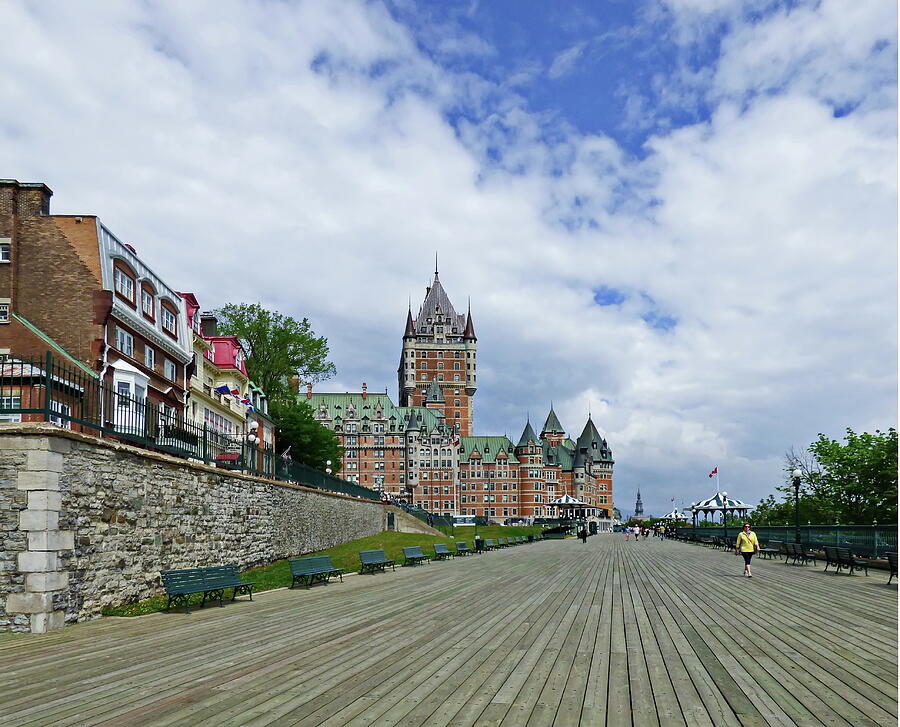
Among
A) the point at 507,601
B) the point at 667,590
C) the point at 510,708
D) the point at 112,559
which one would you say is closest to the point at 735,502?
the point at 667,590

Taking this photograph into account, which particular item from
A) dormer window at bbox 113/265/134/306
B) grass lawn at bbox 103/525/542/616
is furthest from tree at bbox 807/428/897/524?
dormer window at bbox 113/265/134/306

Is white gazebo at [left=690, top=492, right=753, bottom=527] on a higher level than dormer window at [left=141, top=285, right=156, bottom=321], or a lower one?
lower

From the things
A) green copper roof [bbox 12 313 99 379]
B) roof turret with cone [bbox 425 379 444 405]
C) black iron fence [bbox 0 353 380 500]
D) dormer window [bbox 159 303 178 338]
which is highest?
roof turret with cone [bbox 425 379 444 405]

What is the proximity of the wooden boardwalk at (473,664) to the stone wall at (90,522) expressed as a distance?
2.76 ft

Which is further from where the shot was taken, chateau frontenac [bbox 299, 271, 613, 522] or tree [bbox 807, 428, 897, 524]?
chateau frontenac [bbox 299, 271, 613, 522]

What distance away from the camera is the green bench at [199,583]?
13438mm

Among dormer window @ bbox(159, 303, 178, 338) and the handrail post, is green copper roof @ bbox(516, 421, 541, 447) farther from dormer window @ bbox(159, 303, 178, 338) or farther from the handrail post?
the handrail post

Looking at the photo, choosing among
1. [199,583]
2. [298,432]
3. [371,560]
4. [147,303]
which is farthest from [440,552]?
[298,432]

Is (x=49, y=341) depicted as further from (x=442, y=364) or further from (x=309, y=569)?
(x=442, y=364)

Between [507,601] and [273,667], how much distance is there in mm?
7645

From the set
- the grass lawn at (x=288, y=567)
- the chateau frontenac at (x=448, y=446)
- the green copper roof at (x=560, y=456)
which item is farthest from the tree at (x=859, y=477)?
the green copper roof at (x=560, y=456)

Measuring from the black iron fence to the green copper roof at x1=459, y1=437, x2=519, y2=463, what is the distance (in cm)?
11680

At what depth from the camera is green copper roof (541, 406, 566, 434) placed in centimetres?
16150

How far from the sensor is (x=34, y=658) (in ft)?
30.4
